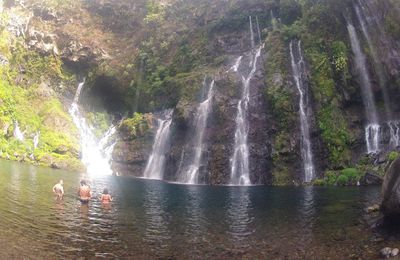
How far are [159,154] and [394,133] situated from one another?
101ft

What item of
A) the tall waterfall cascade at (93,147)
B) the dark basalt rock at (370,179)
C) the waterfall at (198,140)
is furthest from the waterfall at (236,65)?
the dark basalt rock at (370,179)

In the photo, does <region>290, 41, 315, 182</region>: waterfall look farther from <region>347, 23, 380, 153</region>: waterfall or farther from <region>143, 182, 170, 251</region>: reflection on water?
<region>143, 182, 170, 251</region>: reflection on water

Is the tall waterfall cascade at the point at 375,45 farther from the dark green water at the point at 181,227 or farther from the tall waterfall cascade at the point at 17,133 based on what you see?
the tall waterfall cascade at the point at 17,133

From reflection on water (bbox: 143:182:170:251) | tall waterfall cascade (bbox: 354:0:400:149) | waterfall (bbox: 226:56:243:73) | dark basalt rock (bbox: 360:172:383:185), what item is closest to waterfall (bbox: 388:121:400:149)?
tall waterfall cascade (bbox: 354:0:400:149)

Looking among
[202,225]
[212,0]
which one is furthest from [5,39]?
[202,225]

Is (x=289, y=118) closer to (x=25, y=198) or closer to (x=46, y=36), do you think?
(x=25, y=198)

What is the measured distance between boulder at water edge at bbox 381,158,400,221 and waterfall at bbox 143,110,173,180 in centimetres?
4054

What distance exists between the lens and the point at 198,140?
5475 centimetres

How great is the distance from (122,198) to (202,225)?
1105 centimetres

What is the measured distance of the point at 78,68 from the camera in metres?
82.0

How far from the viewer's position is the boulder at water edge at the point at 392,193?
60.1 ft

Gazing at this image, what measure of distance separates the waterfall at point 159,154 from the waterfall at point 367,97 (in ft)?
86.5

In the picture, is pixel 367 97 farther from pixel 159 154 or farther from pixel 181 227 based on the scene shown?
pixel 181 227

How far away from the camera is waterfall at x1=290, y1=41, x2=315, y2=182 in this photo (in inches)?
1955
